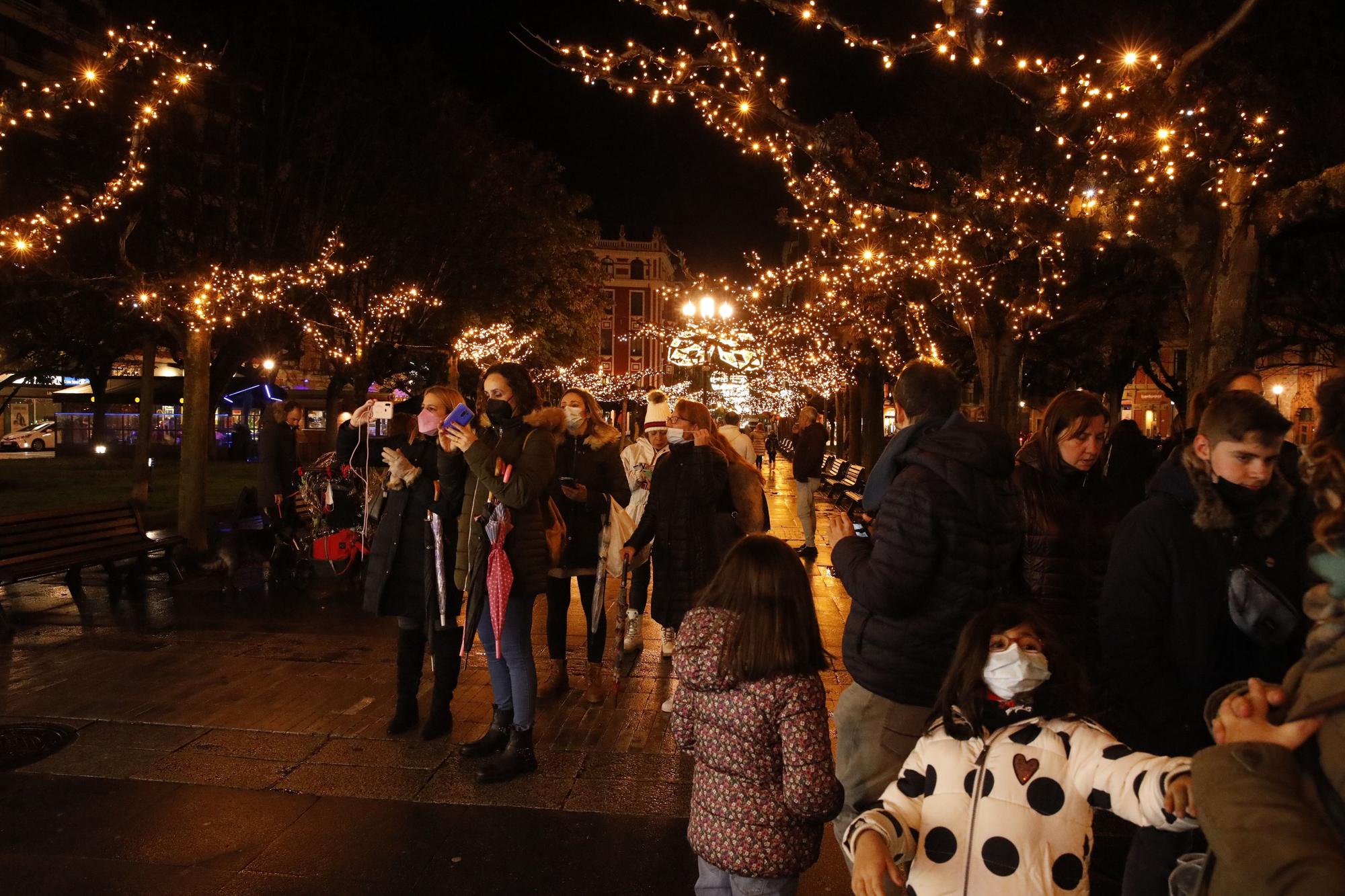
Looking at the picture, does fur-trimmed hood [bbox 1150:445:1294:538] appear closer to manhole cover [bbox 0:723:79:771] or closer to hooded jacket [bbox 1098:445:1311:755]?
hooded jacket [bbox 1098:445:1311:755]

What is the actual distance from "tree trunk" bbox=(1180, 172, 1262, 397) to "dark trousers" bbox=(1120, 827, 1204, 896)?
592 centimetres

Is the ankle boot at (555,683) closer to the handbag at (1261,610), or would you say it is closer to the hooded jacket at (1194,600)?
the hooded jacket at (1194,600)

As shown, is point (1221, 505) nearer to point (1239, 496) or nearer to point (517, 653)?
point (1239, 496)

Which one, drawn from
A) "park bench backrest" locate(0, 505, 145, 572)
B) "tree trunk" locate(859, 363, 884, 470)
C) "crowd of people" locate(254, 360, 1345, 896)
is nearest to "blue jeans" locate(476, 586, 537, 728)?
"crowd of people" locate(254, 360, 1345, 896)

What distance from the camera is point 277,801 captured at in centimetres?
430

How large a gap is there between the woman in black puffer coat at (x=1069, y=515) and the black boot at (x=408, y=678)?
3.37 meters

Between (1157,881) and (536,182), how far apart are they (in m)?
28.6

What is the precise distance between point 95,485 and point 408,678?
21514mm

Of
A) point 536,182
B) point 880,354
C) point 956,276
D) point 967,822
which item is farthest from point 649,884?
point 536,182

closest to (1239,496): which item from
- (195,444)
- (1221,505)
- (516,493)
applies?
(1221,505)

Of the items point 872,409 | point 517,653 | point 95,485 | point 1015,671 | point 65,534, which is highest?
point 872,409

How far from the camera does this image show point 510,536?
4.74 metres

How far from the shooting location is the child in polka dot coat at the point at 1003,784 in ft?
6.91

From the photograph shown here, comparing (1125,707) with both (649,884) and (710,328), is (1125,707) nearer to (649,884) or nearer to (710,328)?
(649,884)
